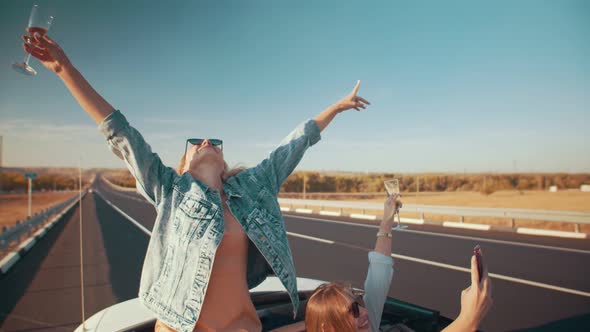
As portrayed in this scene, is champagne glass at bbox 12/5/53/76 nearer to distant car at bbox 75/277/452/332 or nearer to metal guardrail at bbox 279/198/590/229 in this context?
distant car at bbox 75/277/452/332

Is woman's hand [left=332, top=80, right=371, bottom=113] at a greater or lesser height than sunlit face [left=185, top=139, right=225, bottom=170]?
greater

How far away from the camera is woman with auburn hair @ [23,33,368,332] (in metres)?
1.84

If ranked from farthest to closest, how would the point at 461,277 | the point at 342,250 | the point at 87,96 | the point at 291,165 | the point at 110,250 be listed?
1. the point at 110,250
2. the point at 342,250
3. the point at 461,277
4. the point at 291,165
5. the point at 87,96

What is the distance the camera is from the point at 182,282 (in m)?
1.87

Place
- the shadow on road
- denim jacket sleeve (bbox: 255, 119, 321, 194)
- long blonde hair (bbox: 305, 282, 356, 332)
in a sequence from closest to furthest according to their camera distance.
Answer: long blonde hair (bbox: 305, 282, 356, 332)
denim jacket sleeve (bbox: 255, 119, 321, 194)
the shadow on road

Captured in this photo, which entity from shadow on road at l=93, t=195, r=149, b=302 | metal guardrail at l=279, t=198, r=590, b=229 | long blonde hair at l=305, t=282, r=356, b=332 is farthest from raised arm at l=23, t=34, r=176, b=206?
metal guardrail at l=279, t=198, r=590, b=229

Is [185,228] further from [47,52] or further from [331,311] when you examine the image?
[47,52]

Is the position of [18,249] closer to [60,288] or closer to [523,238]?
[60,288]

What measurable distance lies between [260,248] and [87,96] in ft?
3.47

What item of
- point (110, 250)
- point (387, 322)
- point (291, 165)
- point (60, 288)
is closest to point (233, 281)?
point (291, 165)

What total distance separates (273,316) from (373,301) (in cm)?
62

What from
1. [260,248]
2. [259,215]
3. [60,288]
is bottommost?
[60,288]

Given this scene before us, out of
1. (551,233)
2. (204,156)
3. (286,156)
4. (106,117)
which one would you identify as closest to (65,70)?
(106,117)

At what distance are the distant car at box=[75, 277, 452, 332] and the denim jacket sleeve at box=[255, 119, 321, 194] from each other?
0.76 metres
